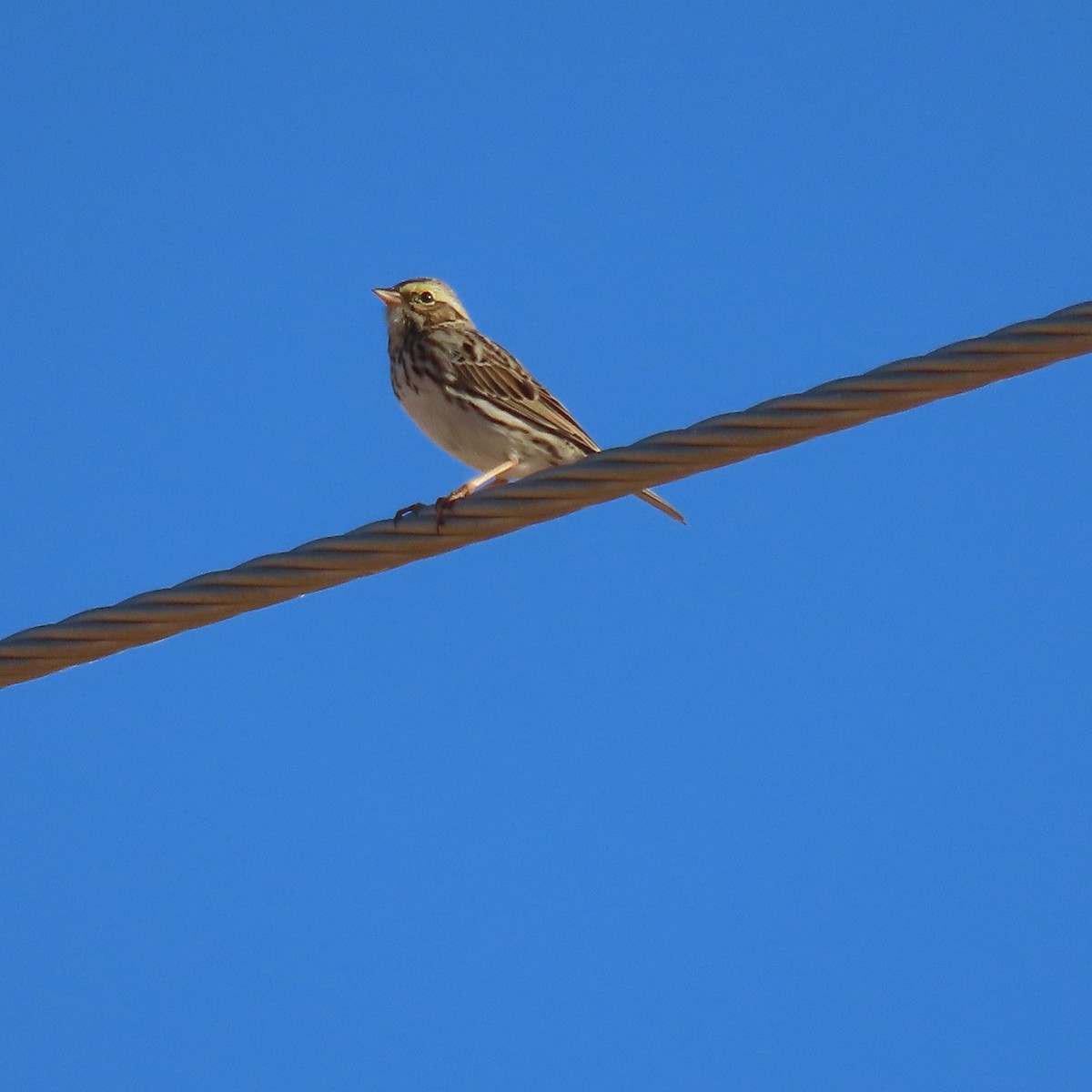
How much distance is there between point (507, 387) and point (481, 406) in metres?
0.25

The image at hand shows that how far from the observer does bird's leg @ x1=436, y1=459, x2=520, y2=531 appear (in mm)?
5320

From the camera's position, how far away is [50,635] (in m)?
5.04

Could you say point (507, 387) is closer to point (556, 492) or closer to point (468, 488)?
point (468, 488)

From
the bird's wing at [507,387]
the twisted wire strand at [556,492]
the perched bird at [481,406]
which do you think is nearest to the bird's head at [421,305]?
the perched bird at [481,406]

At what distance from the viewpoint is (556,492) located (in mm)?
5160

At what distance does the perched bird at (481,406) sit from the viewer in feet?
28.0

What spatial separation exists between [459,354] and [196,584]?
4061 millimetres

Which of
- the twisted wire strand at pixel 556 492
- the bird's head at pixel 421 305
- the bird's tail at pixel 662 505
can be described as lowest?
the twisted wire strand at pixel 556 492

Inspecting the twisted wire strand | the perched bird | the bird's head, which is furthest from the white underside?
the twisted wire strand

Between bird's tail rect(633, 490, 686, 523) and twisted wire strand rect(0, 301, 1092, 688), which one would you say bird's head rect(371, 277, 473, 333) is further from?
twisted wire strand rect(0, 301, 1092, 688)

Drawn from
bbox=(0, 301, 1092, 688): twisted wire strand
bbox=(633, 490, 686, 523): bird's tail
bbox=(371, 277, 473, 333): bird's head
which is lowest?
bbox=(0, 301, 1092, 688): twisted wire strand

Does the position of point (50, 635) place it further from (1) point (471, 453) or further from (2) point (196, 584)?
(1) point (471, 453)

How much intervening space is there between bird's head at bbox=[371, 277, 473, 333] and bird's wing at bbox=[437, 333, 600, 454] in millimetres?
470

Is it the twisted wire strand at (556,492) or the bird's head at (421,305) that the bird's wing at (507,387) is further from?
the twisted wire strand at (556,492)
